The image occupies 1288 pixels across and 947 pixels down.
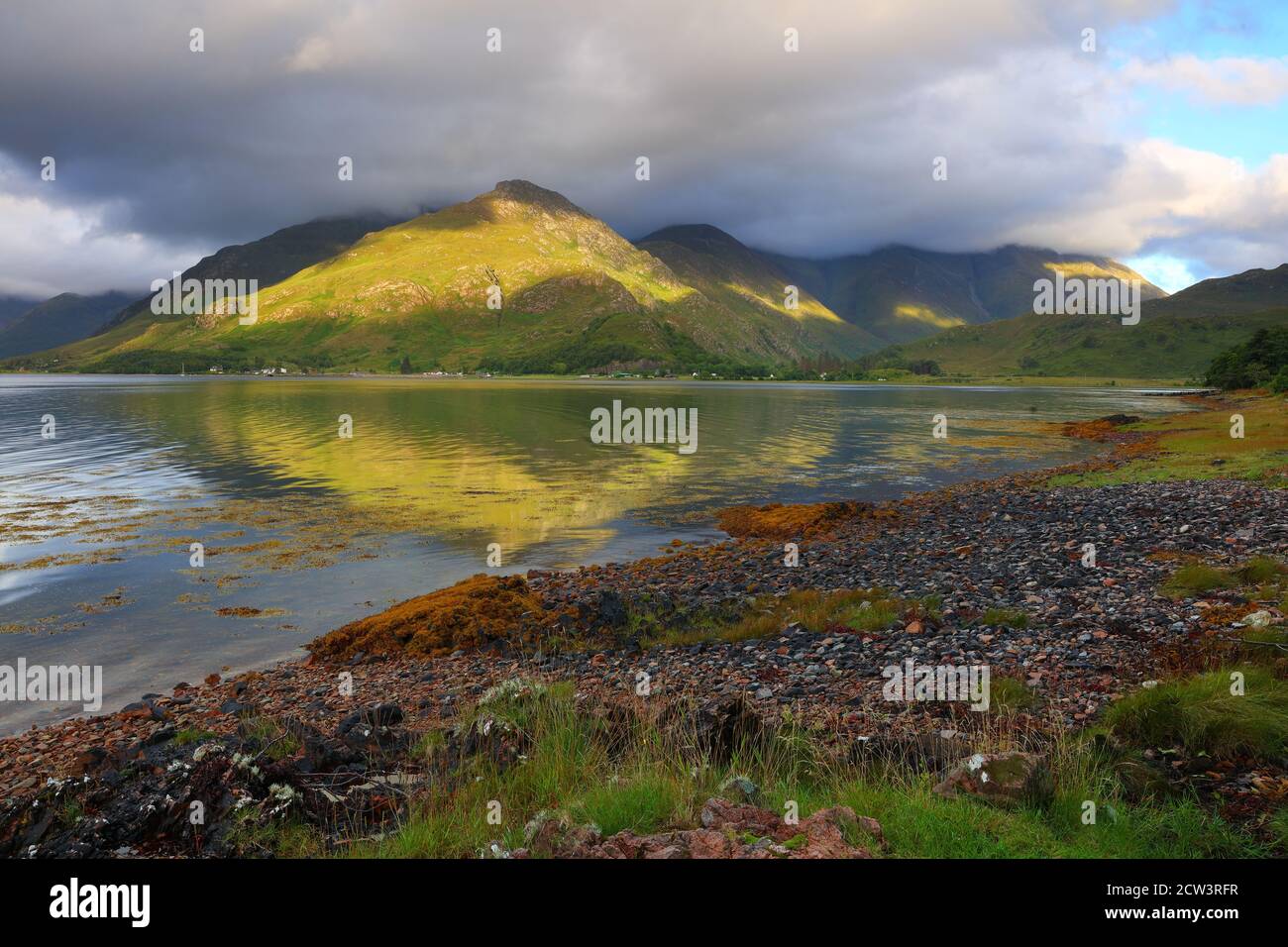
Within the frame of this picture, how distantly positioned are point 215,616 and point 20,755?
7961 millimetres

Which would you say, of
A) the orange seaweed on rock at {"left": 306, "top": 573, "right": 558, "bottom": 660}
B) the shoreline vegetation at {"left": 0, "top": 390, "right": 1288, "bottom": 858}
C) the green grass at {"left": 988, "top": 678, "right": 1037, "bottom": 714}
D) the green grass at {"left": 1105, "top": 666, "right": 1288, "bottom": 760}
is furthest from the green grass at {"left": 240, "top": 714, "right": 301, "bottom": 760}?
the green grass at {"left": 1105, "top": 666, "right": 1288, "bottom": 760}

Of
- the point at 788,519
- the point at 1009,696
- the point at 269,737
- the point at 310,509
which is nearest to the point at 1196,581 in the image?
the point at 1009,696

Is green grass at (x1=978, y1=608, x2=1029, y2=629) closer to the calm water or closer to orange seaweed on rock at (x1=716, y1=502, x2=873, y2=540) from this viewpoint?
orange seaweed on rock at (x1=716, y1=502, x2=873, y2=540)

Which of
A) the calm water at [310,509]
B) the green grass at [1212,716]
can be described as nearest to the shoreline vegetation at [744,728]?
the green grass at [1212,716]

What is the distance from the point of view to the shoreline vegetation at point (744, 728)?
713 cm

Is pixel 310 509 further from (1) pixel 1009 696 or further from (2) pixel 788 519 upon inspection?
(1) pixel 1009 696

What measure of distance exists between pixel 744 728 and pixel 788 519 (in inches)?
896

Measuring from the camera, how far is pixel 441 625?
18188 millimetres

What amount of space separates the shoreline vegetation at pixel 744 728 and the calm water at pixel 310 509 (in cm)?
402

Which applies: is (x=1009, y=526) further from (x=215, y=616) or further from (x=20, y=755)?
(x=20, y=755)

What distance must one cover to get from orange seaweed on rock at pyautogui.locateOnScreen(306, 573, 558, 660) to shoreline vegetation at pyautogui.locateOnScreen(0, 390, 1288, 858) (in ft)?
0.28

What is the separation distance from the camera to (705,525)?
109 ft

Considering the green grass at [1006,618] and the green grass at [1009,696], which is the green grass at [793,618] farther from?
the green grass at [1009,696]

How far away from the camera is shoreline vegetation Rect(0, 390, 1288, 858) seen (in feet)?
23.4
